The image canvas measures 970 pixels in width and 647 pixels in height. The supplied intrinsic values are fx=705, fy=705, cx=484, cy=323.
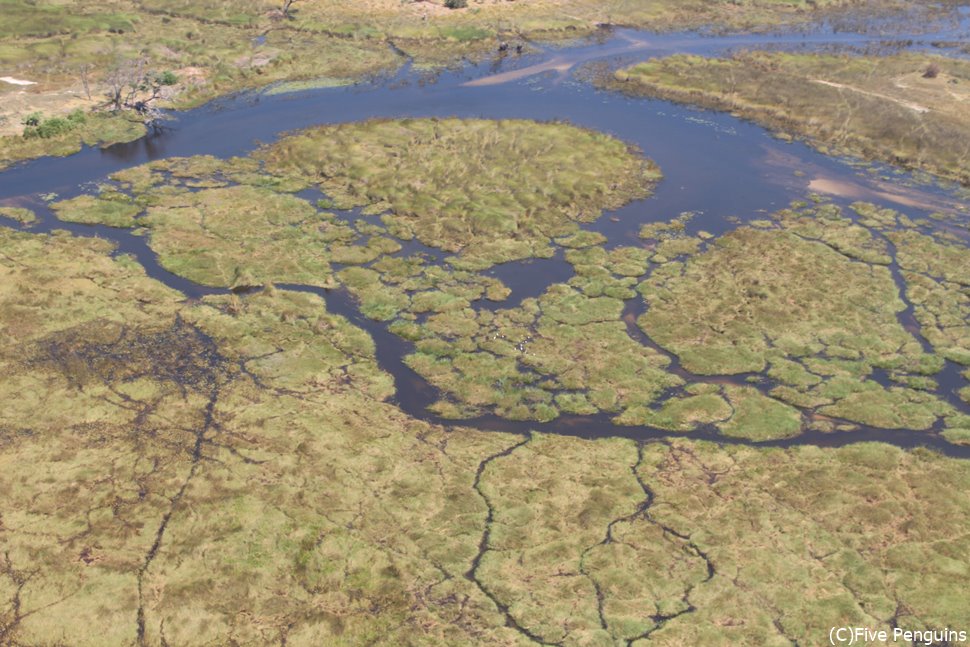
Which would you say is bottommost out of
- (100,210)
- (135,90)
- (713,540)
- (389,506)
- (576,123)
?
(713,540)

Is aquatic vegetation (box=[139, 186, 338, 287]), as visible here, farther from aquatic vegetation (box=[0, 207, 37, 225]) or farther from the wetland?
aquatic vegetation (box=[0, 207, 37, 225])

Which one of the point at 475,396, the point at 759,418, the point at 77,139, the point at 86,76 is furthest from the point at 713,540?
the point at 86,76

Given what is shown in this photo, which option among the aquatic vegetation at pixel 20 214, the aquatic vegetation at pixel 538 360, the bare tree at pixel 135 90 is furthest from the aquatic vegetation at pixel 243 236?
the bare tree at pixel 135 90

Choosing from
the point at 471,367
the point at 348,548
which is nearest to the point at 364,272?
the point at 471,367

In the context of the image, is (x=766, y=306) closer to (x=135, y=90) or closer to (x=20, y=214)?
(x=20, y=214)

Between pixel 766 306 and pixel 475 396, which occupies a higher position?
pixel 766 306
